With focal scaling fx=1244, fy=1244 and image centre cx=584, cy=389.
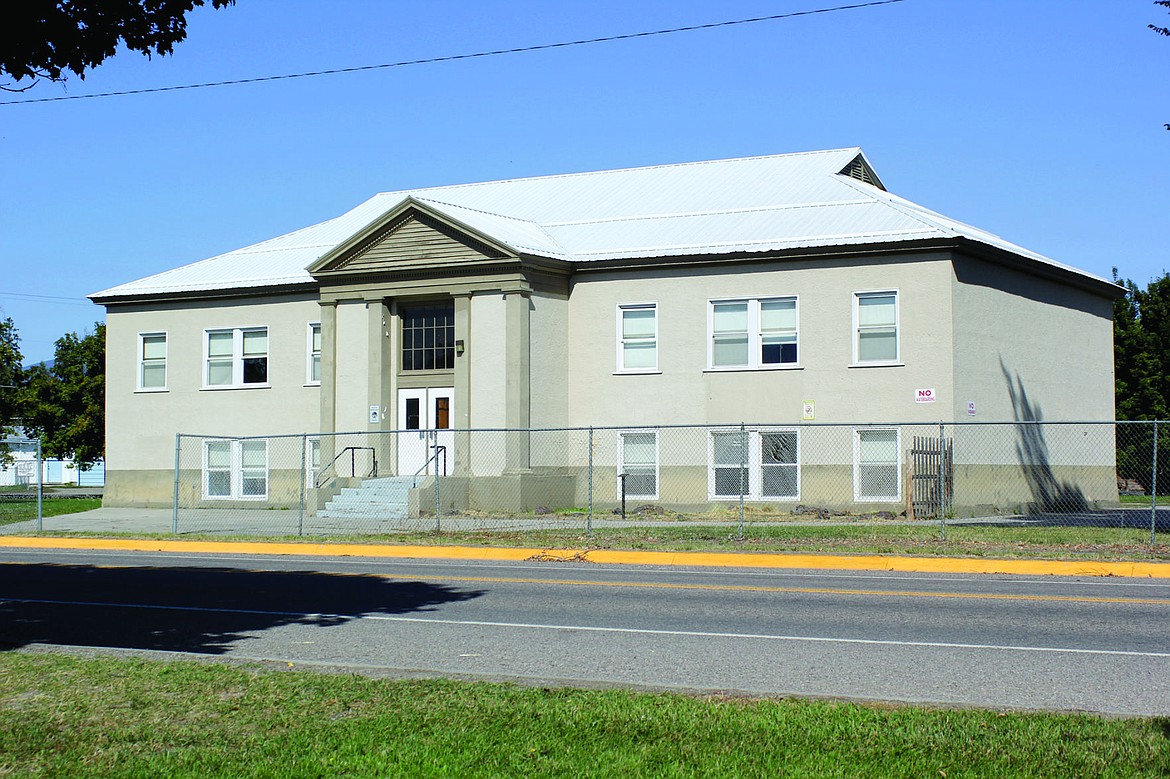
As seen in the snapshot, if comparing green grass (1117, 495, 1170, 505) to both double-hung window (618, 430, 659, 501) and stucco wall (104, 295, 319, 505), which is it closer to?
double-hung window (618, 430, 659, 501)

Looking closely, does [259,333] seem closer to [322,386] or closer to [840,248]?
[322,386]

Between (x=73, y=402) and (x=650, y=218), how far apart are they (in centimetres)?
3803

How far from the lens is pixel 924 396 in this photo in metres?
28.1

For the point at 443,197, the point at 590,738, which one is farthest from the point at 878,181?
the point at 590,738

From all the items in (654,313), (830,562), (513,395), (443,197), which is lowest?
(830,562)

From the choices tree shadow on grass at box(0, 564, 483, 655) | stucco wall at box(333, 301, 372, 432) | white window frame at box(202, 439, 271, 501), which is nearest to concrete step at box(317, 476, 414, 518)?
stucco wall at box(333, 301, 372, 432)

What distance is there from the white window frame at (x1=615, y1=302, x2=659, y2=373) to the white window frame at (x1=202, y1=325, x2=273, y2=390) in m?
10.2

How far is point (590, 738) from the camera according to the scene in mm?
7238

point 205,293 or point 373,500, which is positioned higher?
point 205,293

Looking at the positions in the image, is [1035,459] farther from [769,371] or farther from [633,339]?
[633,339]

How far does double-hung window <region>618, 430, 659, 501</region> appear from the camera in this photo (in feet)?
100

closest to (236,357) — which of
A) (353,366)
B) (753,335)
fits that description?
(353,366)

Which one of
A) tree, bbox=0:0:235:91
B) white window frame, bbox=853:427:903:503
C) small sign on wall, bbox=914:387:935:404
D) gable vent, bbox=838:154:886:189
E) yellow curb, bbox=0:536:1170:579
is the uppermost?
gable vent, bbox=838:154:886:189

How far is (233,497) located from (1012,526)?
21040 millimetres
